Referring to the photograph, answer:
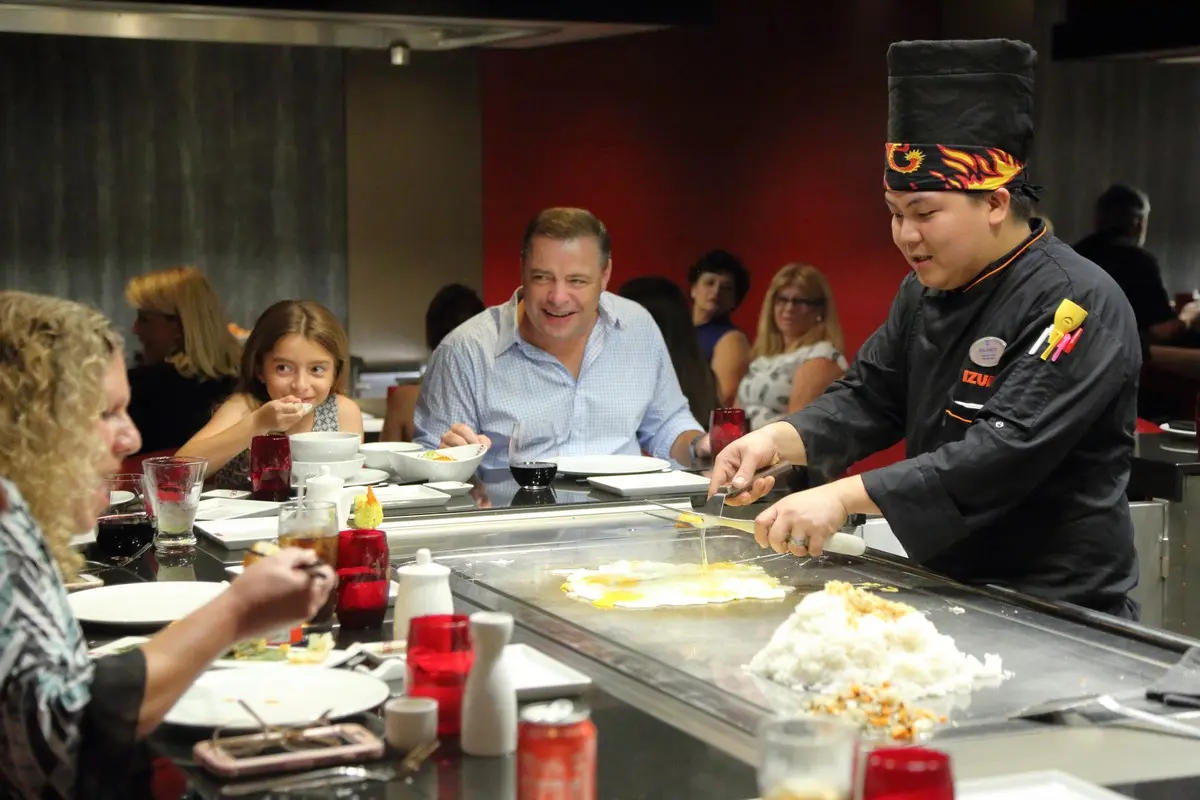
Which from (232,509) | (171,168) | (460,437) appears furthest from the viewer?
(171,168)

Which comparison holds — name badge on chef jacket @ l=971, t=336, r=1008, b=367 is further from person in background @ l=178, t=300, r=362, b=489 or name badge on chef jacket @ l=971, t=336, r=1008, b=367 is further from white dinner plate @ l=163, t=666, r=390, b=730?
person in background @ l=178, t=300, r=362, b=489

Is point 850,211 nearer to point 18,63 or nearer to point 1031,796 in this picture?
point 18,63

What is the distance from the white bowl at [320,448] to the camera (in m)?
3.44

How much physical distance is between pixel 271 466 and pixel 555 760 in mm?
2030

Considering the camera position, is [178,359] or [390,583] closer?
[390,583]

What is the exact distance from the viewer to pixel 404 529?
9.86ft

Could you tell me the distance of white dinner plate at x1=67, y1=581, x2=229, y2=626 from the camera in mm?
2199

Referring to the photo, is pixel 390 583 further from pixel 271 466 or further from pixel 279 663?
pixel 271 466

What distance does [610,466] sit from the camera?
12.2 ft

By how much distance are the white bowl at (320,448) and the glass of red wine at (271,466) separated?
85 millimetres

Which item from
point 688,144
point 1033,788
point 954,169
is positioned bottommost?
point 1033,788

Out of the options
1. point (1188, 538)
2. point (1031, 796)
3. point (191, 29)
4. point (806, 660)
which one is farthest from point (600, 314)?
point (1031, 796)

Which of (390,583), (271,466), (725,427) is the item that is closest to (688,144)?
(725,427)

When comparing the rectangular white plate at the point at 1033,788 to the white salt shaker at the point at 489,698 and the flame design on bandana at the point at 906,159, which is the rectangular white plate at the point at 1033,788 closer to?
the white salt shaker at the point at 489,698
